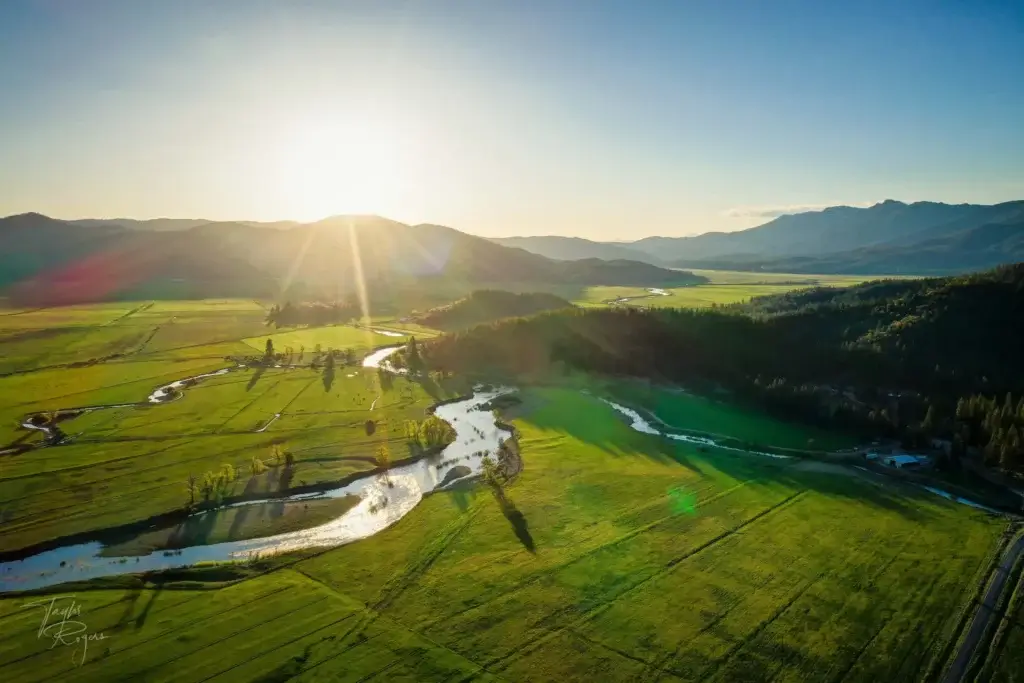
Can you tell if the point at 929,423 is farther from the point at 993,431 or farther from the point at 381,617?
the point at 381,617

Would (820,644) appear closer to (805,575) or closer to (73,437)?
(805,575)

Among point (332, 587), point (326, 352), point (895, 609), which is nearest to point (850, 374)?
point (895, 609)

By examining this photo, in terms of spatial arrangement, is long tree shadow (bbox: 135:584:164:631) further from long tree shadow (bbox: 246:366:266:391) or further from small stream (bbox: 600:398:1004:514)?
long tree shadow (bbox: 246:366:266:391)

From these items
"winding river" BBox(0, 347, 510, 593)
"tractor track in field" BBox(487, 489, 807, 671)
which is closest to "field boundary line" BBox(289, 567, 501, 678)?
"tractor track in field" BBox(487, 489, 807, 671)

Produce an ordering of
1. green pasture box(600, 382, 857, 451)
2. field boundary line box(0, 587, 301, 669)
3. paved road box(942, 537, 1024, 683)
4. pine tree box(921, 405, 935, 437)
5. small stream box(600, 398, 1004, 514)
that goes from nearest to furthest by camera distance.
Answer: field boundary line box(0, 587, 301, 669), paved road box(942, 537, 1024, 683), small stream box(600, 398, 1004, 514), pine tree box(921, 405, 935, 437), green pasture box(600, 382, 857, 451)

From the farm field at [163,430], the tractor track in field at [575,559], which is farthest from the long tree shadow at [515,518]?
the farm field at [163,430]

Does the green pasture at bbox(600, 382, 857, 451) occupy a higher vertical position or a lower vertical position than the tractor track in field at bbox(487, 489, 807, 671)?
lower

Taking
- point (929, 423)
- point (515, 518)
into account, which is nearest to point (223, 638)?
point (515, 518)
